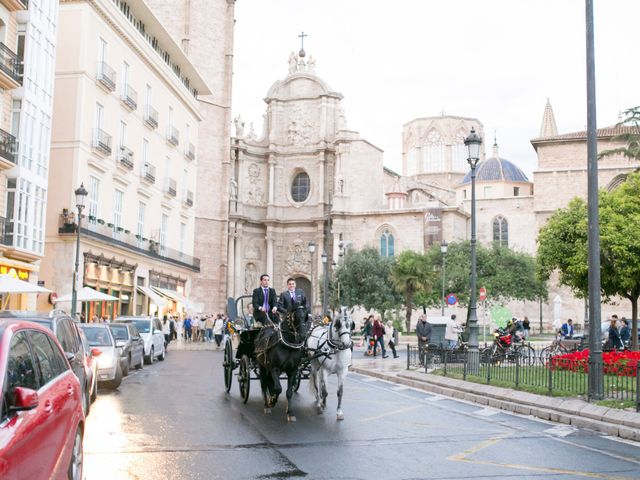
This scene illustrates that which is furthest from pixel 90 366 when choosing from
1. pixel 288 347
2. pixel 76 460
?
pixel 76 460

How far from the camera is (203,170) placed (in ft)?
196

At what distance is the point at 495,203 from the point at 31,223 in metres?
47.5

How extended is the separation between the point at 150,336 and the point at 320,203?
44464mm

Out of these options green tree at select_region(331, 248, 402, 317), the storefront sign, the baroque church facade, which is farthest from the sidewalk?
the baroque church facade

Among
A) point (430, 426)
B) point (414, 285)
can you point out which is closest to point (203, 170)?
point (414, 285)

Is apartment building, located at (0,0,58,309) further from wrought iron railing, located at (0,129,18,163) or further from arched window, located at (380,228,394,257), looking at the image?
arched window, located at (380,228,394,257)

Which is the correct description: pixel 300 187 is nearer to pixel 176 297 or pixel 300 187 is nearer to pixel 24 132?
pixel 176 297

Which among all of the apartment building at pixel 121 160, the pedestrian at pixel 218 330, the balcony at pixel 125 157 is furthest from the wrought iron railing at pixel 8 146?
the pedestrian at pixel 218 330

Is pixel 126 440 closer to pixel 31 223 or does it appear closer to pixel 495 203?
pixel 31 223

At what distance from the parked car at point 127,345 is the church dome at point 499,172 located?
60669 mm

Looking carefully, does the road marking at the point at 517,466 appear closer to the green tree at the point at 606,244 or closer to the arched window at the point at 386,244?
the green tree at the point at 606,244

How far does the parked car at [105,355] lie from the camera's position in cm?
1560

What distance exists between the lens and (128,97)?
3619 centimetres

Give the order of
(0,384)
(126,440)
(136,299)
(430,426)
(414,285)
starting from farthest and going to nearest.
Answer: (414,285)
(136,299)
(430,426)
(126,440)
(0,384)
